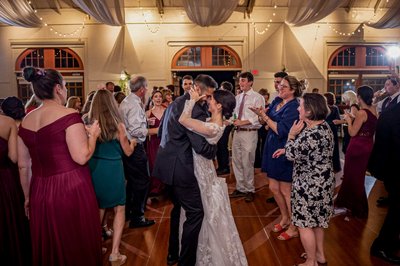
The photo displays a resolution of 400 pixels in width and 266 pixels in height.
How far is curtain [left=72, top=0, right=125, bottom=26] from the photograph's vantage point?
699 centimetres

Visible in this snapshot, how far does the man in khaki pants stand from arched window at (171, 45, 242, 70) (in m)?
6.88

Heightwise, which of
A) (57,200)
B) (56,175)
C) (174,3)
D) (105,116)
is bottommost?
(57,200)

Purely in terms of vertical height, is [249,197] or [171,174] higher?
[171,174]

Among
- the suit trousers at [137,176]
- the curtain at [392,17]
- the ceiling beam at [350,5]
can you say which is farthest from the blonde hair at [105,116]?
the ceiling beam at [350,5]

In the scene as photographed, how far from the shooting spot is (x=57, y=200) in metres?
2.05

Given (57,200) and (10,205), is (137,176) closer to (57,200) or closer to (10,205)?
(10,205)

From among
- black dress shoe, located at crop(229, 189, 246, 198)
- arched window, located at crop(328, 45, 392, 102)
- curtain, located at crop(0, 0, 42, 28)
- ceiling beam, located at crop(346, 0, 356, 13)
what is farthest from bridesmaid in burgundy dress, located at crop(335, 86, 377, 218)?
ceiling beam, located at crop(346, 0, 356, 13)

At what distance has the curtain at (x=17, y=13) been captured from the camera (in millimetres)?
7188

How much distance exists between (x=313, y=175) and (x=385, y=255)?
106 cm

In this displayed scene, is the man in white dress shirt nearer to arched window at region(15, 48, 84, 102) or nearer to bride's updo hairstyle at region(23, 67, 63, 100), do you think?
bride's updo hairstyle at region(23, 67, 63, 100)

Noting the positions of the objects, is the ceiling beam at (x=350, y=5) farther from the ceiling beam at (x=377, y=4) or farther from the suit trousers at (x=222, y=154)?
the suit trousers at (x=222, y=154)

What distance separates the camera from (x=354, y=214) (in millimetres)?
3924

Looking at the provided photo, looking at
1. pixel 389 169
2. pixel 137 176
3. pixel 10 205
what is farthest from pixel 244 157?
pixel 10 205

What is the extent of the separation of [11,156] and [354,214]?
360 cm
